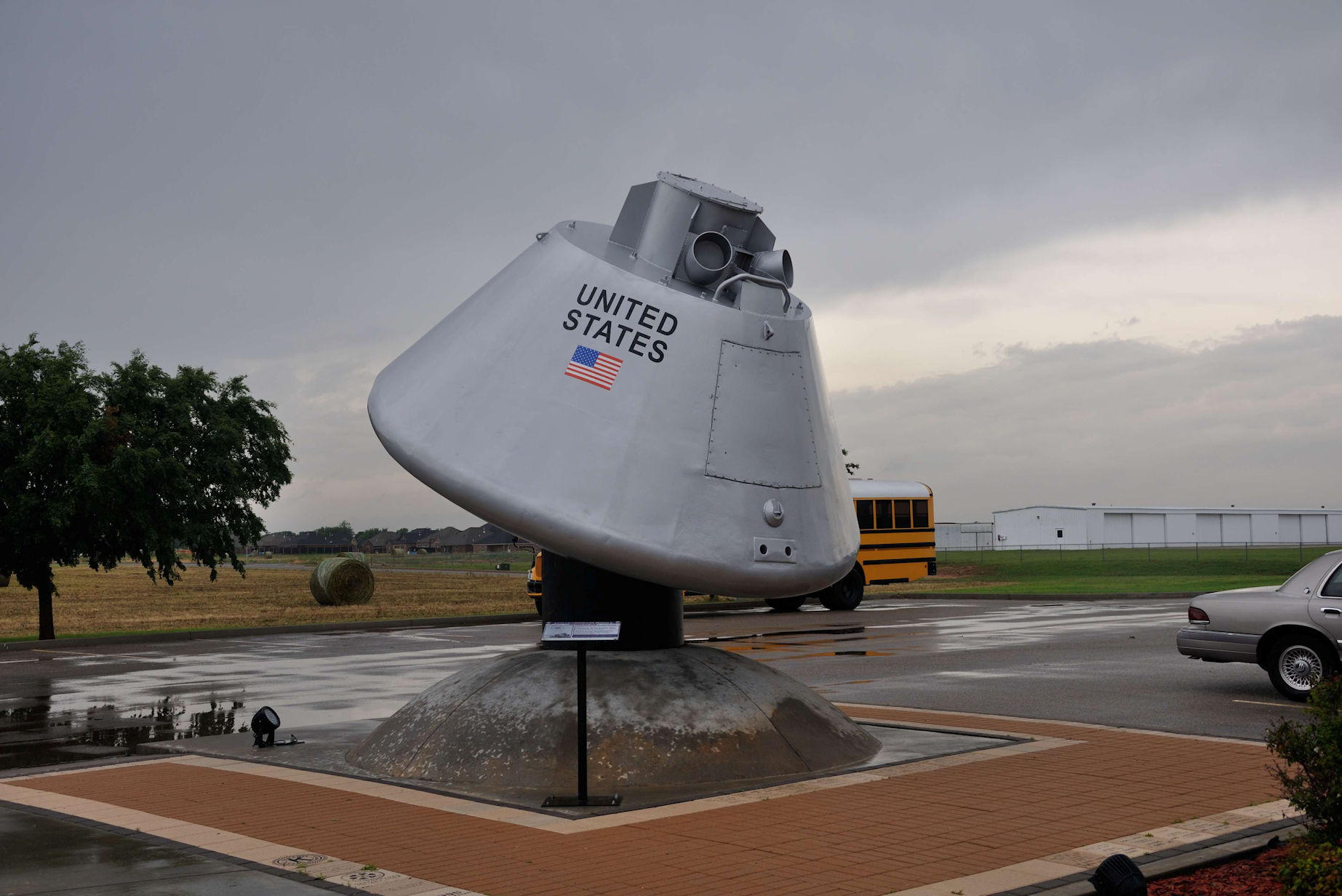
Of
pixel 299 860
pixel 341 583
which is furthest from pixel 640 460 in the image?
pixel 341 583

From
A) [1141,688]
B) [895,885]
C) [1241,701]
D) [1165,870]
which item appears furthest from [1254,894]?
[1141,688]

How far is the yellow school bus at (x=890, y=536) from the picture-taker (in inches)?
1270

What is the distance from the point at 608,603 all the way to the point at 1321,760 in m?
5.10

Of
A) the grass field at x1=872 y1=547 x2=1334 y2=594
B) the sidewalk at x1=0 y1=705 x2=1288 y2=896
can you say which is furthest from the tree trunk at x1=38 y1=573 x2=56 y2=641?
the grass field at x1=872 y1=547 x2=1334 y2=594

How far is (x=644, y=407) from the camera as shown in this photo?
8.55 metres

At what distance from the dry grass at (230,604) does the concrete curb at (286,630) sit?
4.09 ft

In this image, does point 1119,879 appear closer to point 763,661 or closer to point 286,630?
point 763,661

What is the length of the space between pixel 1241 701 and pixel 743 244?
25.9ft

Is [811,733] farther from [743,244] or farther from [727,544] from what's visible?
[743,244]

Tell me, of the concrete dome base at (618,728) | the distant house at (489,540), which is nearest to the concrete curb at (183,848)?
the concrete dome base at (618,728)

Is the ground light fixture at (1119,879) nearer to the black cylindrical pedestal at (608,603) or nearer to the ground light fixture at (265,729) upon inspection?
the black cylindrical pedestal at (608,603)

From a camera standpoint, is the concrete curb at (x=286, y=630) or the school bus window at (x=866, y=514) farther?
the school bus window at (x=866, y=514)

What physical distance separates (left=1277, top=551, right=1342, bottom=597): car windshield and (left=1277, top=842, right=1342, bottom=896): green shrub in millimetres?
8883

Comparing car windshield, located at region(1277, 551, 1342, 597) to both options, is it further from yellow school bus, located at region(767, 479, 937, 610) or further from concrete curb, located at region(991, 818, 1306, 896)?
yellow school bus, located at region(767, 479, 937, 610)
